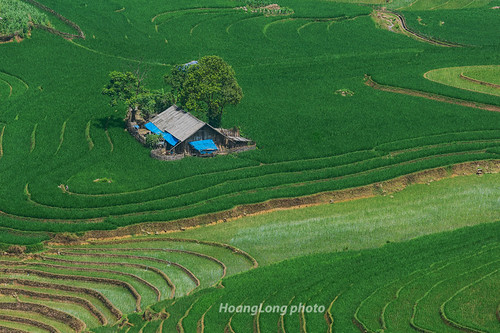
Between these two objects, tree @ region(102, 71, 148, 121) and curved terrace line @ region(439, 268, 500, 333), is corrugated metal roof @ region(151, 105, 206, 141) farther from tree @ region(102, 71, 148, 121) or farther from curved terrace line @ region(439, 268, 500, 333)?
curved terrace line @ region(439, 268, 500, 333)

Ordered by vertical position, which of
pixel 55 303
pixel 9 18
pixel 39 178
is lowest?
pixel 55 303

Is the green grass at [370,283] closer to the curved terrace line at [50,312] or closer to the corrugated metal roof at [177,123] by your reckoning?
Result: the curved terrace line at [50,312]

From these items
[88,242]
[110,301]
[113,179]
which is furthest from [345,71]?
[110,301]

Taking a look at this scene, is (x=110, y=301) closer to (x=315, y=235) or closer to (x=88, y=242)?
(x=88, y=242)

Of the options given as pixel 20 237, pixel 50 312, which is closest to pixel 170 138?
pixel 20 237

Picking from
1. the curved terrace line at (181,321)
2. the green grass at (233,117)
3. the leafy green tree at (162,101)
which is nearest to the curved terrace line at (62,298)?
the curved terrace line at (181,321)

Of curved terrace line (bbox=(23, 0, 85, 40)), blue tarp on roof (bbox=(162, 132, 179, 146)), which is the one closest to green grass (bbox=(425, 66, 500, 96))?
blue tarp on roof (bbox=(162, 132, 179, 146))

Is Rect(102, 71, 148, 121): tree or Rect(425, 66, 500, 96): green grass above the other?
Rect(102, 71, 148, 121): tree
